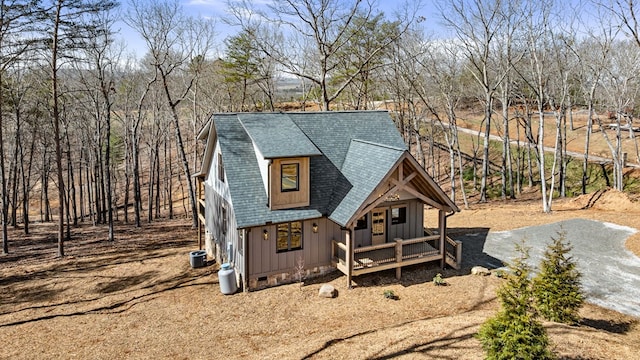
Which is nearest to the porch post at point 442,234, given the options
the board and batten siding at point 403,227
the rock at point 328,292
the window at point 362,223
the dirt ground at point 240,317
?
the dirt ground at point 240,317

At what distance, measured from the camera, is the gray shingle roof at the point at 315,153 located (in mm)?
13711

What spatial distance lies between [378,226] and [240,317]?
5.95 metres

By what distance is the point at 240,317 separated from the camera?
12.2 meters

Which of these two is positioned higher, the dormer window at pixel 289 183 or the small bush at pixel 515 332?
the dormer window at pixel 289 183

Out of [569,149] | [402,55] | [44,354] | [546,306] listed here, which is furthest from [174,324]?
[569,149]

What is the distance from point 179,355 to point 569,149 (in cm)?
4156

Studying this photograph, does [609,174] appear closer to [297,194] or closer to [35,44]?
[297,194]

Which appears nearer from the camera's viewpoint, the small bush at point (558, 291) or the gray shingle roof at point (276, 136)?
the small bush at point (558, 291)

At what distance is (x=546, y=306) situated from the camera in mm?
10406

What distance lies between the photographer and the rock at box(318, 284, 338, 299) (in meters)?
13.1

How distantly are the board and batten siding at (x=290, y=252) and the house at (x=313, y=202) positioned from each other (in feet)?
0.11

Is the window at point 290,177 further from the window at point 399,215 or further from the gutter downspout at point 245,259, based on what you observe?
the window at point 399,215

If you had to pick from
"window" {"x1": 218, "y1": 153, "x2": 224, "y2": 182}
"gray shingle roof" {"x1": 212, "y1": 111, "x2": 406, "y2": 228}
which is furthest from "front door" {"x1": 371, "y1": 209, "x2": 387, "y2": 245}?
"window" {"x1": 218, "y1": 153, "x2": 224, "y2": 182}

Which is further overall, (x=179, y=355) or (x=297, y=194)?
(x=297, y=194)
